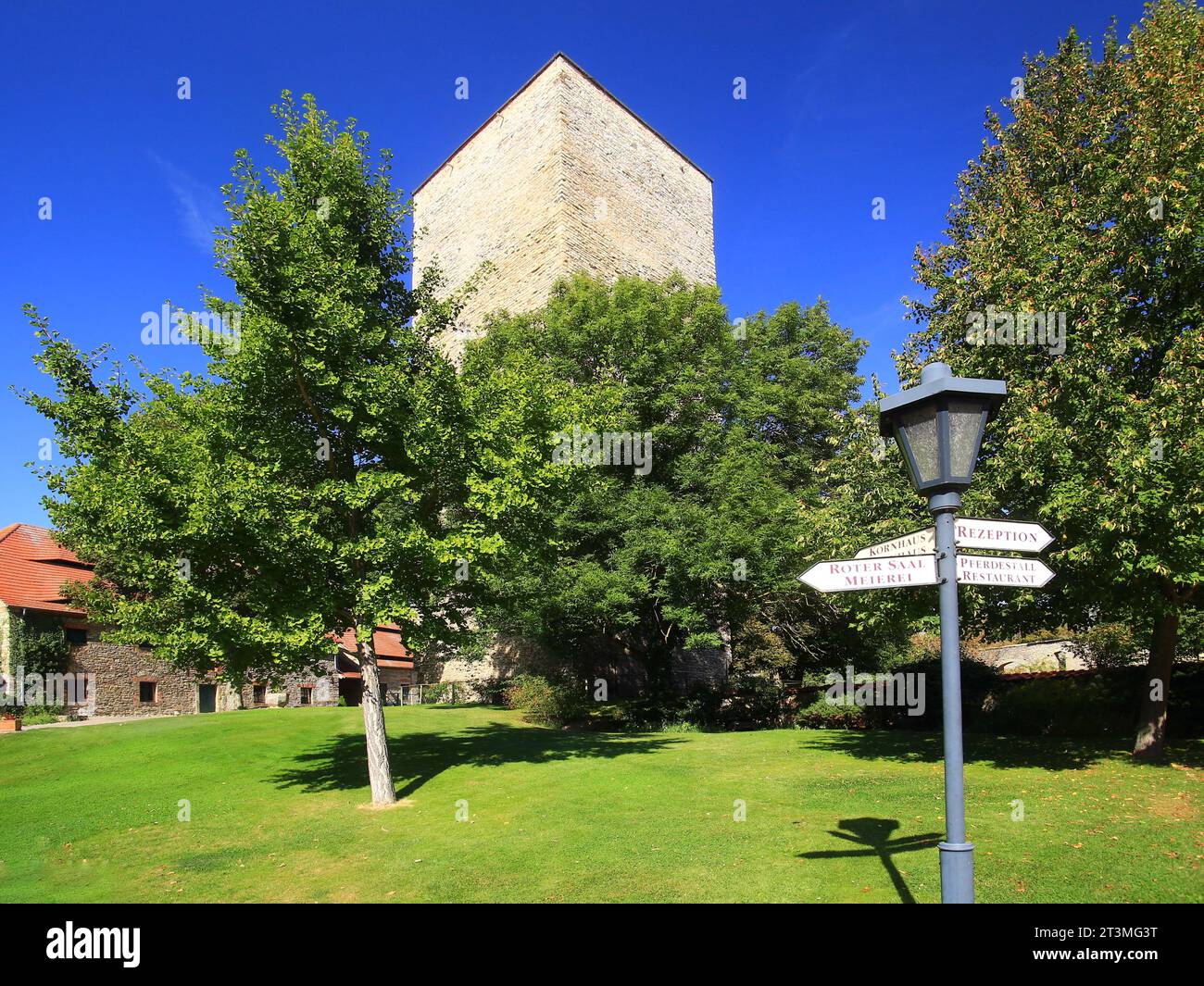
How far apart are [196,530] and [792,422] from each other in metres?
20.2

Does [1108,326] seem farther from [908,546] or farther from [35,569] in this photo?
[35,569]

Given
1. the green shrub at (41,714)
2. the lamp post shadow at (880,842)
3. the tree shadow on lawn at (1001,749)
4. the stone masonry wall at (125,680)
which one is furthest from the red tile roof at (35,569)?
the lamp post shadow at (880,842)

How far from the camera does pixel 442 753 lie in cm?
1664

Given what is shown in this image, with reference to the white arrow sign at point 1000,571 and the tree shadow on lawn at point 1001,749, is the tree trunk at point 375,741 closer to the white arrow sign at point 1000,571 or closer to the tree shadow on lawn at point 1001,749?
the tree shadow on lawn at point 1001,749

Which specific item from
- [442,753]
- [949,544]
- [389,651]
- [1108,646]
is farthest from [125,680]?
[1108,646]

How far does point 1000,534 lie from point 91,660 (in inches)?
1355

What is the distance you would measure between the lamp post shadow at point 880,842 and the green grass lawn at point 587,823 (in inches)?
1.6

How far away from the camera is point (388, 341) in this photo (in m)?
13.2

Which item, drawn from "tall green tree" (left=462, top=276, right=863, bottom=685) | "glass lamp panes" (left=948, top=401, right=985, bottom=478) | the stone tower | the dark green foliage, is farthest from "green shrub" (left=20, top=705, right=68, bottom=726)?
"glass lamp panes" (left=948, top=401, right=985, bottom=478)

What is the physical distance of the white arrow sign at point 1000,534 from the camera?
4520 mm

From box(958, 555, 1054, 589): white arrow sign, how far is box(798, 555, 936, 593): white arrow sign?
0.20 metres

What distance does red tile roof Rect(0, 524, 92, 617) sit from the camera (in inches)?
1128

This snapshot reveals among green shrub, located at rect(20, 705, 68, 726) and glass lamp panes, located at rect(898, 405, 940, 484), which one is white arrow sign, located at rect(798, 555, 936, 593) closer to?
glass lamp panes, located at rect(898, 405, 940, 484)
